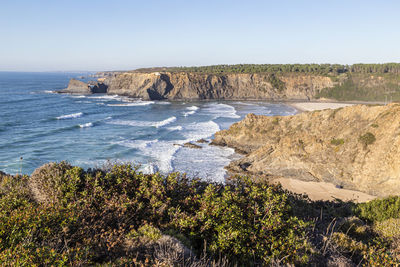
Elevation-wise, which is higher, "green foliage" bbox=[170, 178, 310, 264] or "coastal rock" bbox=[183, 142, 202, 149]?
"green foliage" bbox=[170, 178, 310, 264]

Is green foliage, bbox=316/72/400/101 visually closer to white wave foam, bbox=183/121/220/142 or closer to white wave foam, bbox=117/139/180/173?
white wave foam, bbox=183/121/220/142

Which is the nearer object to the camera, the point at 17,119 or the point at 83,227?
the point at 83,227

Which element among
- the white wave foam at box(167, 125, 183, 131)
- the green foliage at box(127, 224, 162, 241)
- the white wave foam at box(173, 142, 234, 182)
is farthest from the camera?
the white wave foam at box(167, 125, 183, 131)

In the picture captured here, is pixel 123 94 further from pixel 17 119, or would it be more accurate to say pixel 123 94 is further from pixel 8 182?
pixel 8 182

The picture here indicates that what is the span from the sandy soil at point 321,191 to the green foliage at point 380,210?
368 inches

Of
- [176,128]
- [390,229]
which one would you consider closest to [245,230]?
[390,229]

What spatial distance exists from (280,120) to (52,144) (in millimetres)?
33292

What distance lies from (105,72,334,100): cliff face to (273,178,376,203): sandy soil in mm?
80256

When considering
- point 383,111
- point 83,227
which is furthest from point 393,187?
point 83,227

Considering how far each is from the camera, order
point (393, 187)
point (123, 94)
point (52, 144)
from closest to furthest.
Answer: point (393, 187) → point (52, 144) → point (123, 94)

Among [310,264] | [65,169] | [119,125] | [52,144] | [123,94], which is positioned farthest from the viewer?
[123,94]

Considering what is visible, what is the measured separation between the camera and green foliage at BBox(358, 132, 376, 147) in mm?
24516

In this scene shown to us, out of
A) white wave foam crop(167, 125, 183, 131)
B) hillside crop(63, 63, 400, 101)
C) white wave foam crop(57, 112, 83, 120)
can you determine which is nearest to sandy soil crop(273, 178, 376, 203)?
white wave foam crop(167, 125, 183, 131)

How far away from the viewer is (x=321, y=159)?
26.6 metres
